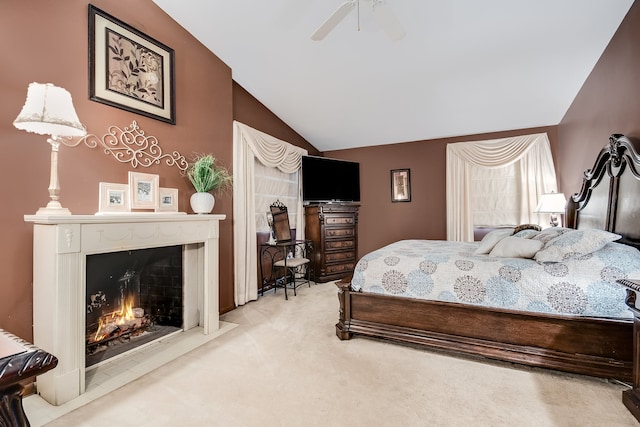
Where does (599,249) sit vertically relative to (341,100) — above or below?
below

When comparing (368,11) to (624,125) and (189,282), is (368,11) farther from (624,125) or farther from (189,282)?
(189,282)

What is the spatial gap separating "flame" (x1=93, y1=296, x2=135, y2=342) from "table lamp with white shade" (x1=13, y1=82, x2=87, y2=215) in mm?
1084

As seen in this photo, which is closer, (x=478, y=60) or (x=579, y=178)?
(x=478, y=60)

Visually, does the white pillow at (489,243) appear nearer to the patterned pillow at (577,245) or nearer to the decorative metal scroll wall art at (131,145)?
the patterned pillow at (577,245)

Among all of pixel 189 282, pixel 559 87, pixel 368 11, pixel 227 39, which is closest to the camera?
pixel 368 11

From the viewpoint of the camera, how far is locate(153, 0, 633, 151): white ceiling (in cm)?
267

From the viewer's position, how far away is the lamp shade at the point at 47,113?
1.71m

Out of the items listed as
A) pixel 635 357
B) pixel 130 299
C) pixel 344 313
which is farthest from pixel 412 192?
pixel 130 299

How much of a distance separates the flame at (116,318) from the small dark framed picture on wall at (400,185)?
424 centimetres

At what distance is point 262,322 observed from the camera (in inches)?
124

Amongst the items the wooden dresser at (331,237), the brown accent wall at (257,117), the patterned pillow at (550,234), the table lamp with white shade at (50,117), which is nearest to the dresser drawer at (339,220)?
the wooden dresser at (331,237)

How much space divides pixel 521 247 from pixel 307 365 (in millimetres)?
1904

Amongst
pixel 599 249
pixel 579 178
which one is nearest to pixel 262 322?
pixel 599 249

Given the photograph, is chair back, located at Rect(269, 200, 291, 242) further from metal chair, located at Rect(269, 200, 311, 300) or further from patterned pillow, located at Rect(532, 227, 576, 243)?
patterned pillow, located at Rect(532, 227, 576, 243)
